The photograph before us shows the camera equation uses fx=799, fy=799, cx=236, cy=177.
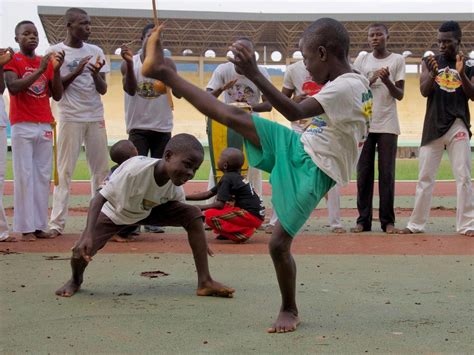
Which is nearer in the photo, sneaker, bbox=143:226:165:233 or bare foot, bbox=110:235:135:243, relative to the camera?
bare foot, bbox=110:235:135:243

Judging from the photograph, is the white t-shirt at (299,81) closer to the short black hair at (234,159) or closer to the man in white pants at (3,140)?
the short black hair at (234,159)

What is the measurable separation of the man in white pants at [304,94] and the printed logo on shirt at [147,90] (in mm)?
1483

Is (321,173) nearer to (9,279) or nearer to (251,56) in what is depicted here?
(251,56)

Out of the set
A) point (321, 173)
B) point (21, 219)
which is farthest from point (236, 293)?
point (21, 219)

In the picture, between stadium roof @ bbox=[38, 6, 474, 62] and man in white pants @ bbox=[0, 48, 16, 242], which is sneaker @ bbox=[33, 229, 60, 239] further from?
stadium roof @ bbox=[38, 6, 474, 62]

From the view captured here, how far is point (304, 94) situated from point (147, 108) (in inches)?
71.4

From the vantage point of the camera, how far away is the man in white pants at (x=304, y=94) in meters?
9.20

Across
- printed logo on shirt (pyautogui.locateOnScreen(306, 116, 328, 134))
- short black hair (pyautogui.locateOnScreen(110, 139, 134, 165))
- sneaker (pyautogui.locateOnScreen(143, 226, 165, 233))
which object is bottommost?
sneaker (pyautogui.locateOnScreen(143, 226, 165, 233))

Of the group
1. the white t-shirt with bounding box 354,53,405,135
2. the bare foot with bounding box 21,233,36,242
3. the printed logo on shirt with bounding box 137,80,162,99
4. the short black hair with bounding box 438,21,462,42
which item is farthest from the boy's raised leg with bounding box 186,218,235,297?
the short black hair with bounding box 438,21,462,42

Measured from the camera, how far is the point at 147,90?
30.1 feet

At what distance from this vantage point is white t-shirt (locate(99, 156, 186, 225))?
560 centimetres

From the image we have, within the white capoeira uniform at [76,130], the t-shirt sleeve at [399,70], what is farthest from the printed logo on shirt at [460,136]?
the white capoeira uniform at [76,130]

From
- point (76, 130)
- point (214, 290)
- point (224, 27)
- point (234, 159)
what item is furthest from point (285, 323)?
point (224, 27)

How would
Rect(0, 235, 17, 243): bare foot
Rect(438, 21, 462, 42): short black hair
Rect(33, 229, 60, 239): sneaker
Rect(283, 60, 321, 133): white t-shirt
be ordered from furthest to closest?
Rect(283, 60, 321, 133): white t-shirt → Rect(438, 21, 462, 42): short black hair → Rect(33, 229, 60, 239): sneaker → Rect(0, 235, 17, 243): bare foot
